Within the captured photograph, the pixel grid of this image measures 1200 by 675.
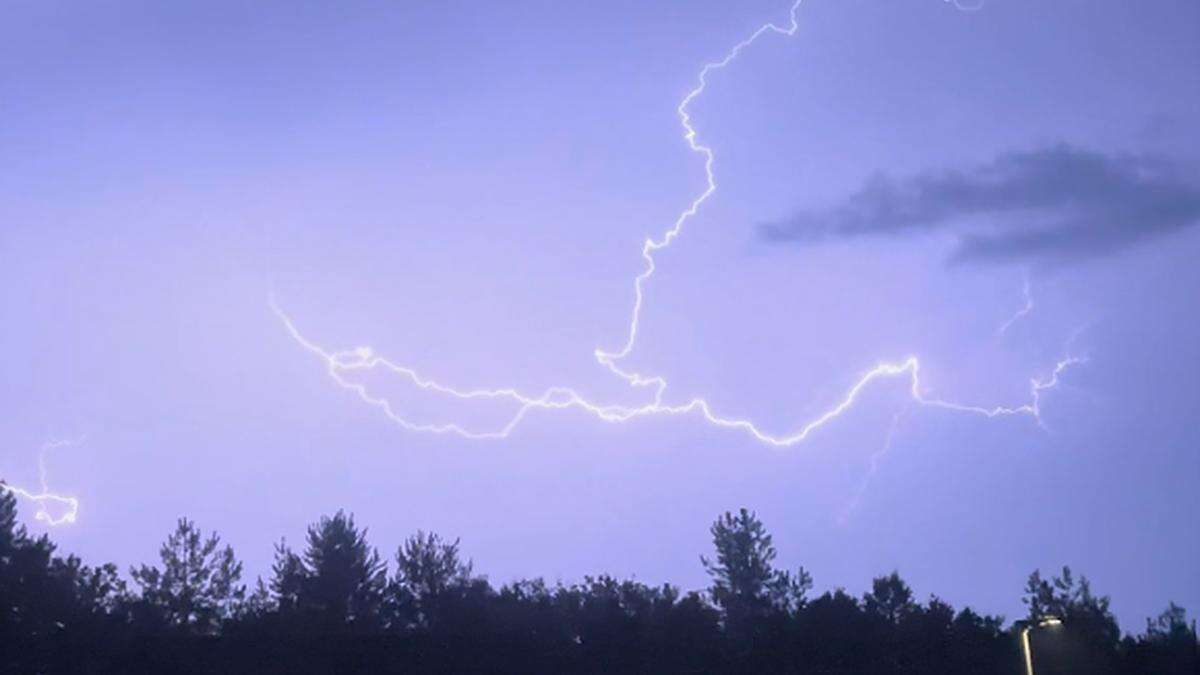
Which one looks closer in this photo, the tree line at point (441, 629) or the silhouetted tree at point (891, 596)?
the tree line at point (441, 629)

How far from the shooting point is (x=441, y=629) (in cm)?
3544

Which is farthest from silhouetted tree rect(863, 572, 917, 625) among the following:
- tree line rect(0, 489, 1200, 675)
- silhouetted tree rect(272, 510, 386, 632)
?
silhouetted tree rect(272, 510, 386, 632)

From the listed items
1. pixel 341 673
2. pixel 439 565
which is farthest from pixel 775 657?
pixel 439 565

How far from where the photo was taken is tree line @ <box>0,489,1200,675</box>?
99.9 ft

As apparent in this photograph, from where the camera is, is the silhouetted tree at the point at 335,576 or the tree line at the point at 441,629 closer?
the tree line at the point at 441,629

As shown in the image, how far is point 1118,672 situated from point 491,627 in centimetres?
1707

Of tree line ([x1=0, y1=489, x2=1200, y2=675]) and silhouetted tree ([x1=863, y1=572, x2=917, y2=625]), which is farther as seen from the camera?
silhouetted tree ([x1=863, y1=572, x2=917, y2=625])

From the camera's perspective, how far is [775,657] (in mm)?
33375

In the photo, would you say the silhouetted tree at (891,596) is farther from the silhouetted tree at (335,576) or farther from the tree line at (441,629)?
the silhouetted tree at (335,576)

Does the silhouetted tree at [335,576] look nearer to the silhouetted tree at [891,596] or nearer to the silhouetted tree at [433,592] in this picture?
the silhouetted tree at [433,592]

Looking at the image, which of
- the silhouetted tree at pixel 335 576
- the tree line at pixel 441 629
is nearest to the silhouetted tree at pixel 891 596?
the tree line at pixel 441 629

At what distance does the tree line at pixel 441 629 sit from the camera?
3044 cm

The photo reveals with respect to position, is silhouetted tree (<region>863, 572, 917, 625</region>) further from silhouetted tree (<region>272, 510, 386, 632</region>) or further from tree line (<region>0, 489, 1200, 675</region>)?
silhouetted tree (<region>272, 510, 386, 632</region>)

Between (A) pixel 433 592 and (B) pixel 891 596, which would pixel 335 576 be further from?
(B) pixel 891 596
